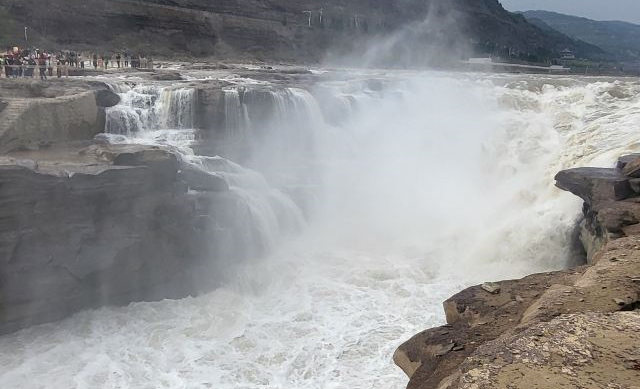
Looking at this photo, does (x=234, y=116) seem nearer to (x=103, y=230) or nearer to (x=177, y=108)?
(x=177, y=108)

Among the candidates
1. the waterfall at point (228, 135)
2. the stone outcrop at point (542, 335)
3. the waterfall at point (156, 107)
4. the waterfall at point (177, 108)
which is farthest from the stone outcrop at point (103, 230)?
the stone outcrop at point (542, 335)

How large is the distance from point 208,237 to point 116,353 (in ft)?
11.8

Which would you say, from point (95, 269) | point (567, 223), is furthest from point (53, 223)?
point (567, 223)

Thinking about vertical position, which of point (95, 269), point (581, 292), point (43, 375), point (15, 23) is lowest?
point (43, 375)

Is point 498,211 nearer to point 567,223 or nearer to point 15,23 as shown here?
point 567,223

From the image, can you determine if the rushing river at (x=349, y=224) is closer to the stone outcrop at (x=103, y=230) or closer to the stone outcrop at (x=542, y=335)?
the stone outcrop at (x=103, y=230)

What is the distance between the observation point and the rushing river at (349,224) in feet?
28.2

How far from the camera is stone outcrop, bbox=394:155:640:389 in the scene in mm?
3270

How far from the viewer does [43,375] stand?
Answer: 827 centimetres

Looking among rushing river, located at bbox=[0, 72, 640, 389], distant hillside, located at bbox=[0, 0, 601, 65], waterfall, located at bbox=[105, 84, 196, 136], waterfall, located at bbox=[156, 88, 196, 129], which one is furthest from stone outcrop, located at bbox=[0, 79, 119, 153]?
distant hillside, located at bbox=[0, 0, 601, 65]

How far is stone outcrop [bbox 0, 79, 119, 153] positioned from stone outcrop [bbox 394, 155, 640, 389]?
10.1m

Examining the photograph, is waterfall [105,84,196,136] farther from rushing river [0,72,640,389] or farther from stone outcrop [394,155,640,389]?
stone outcrop [394,155,640,389]

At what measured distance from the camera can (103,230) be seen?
10312 mm

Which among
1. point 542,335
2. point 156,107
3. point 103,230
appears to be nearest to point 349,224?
point 156,107
